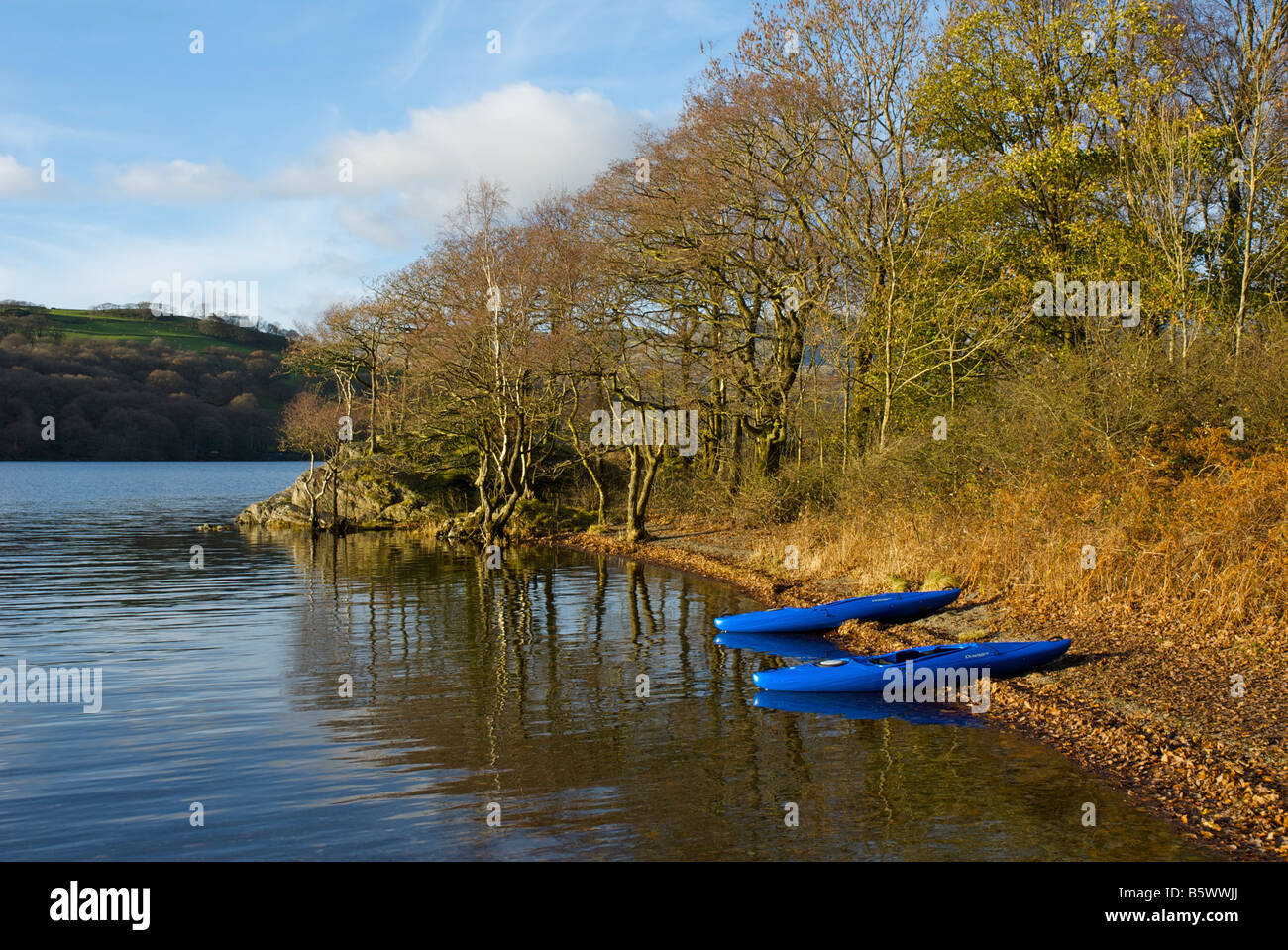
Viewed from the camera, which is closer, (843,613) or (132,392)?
(843,613)

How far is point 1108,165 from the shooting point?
83.9 ft

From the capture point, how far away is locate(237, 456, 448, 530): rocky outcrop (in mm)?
39062

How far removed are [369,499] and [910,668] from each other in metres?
30.7

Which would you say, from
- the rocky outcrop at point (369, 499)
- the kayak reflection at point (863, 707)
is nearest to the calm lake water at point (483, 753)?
the kayak reflection at point (863, 707)

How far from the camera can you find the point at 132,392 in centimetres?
10406

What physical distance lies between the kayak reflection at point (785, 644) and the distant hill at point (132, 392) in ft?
287

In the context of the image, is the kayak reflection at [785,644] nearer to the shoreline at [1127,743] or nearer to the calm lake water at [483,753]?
the shoreline at [1127,743]

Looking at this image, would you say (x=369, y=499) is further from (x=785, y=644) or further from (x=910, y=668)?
(x=910, y=668)

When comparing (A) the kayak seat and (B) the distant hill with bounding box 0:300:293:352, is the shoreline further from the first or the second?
(B) the distant hill with bounding box 0:300:293:352

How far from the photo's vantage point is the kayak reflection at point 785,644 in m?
15.5

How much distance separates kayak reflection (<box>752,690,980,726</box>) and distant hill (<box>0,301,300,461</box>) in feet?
299

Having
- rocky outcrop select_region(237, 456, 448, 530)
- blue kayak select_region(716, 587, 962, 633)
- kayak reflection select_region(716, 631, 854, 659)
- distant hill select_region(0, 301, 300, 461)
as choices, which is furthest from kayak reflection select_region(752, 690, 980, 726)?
distant hill select_region(0, 301, 300, 461)

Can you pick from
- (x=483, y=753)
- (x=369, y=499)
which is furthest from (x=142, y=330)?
(x=483, y=753)
